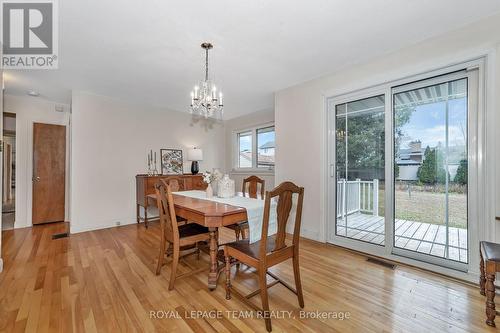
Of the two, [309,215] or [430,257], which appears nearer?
[430,257]

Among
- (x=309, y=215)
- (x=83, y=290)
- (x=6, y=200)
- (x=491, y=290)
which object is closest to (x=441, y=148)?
(x=491, y=290)

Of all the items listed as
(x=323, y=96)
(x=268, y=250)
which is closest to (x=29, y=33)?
(x=268, y=250)

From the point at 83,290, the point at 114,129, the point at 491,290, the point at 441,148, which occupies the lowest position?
the point at 83,290

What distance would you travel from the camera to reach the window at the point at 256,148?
5.27 meters

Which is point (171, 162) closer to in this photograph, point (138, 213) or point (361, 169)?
point (138, 213)

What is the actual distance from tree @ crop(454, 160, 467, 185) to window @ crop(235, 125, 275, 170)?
327 centimetres

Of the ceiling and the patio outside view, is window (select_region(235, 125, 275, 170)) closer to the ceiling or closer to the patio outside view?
the ceiling

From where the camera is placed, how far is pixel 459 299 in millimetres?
1902

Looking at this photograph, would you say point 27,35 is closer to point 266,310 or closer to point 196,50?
point 196,50

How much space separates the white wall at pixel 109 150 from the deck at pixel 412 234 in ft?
12.8

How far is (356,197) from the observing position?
3.14 meters

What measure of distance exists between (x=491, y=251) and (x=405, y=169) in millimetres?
1161

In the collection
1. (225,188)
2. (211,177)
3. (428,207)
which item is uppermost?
(211,177)

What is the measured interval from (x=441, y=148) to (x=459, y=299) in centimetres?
144
